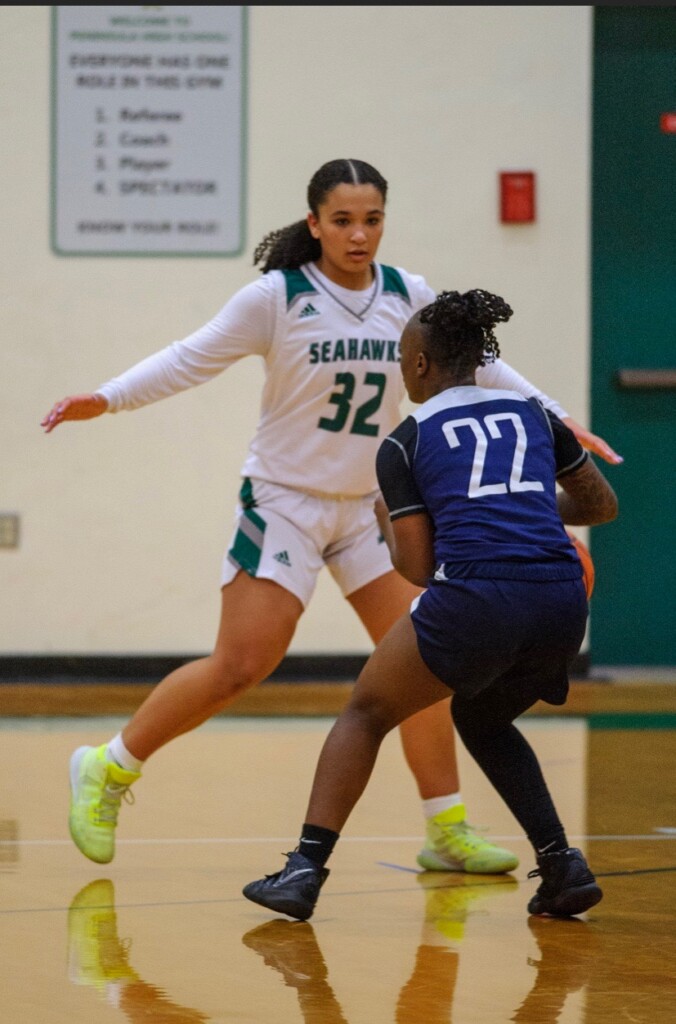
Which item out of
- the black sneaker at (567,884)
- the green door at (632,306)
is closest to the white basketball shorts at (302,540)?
the black sneaker at (567,884)

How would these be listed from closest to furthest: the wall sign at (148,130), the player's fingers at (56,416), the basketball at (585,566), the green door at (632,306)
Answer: the basketball at (585,566)
the player's fingers at (56,416)
the wall sign at (148,130)
the green door at (632,306)

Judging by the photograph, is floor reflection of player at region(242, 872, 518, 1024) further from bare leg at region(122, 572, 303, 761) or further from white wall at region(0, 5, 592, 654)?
white wall at region(0, 5, 592, 654)

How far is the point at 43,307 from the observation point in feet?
27.7

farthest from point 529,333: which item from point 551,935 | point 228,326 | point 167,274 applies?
point 551,935

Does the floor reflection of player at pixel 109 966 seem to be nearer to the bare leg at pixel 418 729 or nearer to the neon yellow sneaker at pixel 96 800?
the neon yellow sneaker at pixel 96 800

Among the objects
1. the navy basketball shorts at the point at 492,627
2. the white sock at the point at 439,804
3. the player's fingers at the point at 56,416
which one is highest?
the player's fingers at the point at 56,416

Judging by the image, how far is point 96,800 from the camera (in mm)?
4375

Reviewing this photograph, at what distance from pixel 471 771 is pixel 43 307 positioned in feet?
11.9

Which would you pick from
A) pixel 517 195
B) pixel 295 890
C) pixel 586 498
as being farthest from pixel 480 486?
pixel 517 195

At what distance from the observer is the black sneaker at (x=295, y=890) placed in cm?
372

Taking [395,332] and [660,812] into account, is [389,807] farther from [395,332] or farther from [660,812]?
[395,332]

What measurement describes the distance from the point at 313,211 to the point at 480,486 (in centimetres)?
120

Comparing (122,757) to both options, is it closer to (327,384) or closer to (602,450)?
(327,384)

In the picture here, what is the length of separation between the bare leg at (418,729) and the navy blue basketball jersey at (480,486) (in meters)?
0.84
